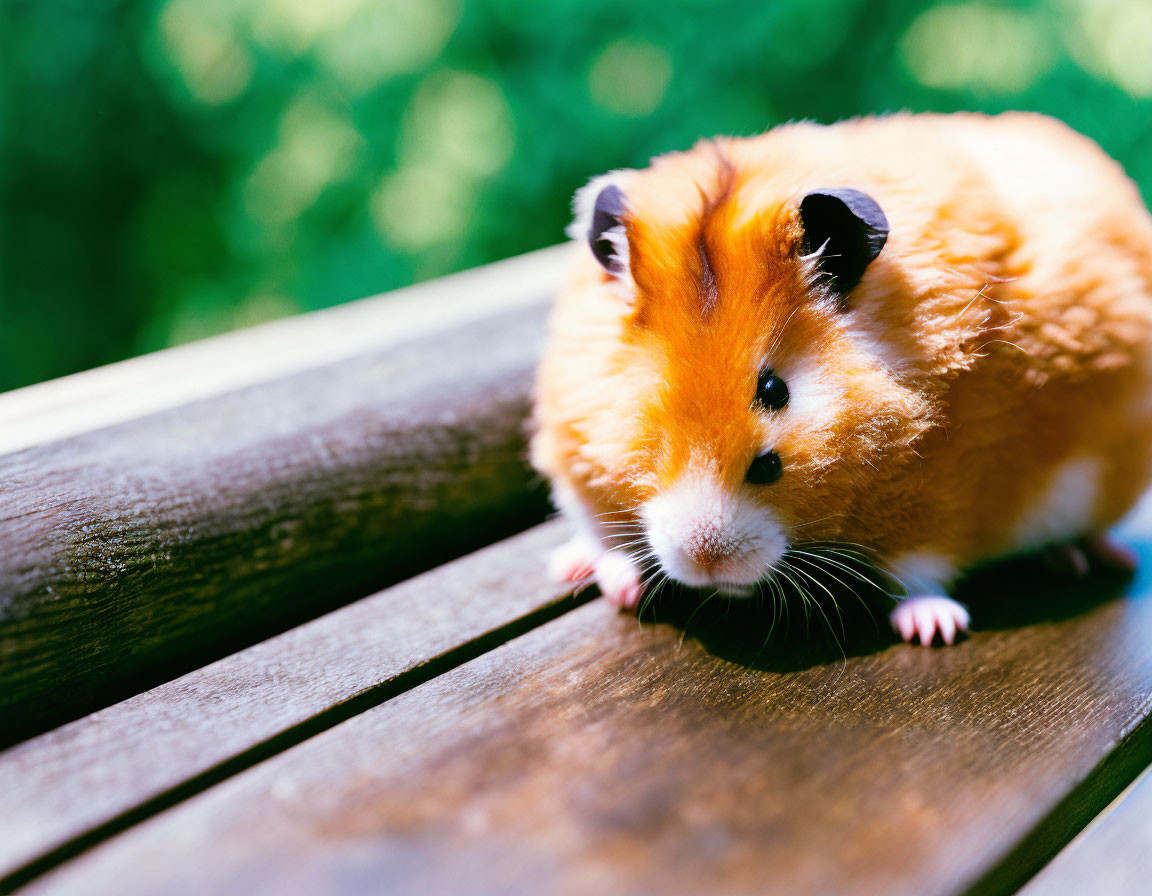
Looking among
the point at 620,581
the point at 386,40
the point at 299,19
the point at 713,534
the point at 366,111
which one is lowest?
the point at 620,581

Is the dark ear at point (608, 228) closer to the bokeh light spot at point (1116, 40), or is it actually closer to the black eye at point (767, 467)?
the black eye at point (767, 467)

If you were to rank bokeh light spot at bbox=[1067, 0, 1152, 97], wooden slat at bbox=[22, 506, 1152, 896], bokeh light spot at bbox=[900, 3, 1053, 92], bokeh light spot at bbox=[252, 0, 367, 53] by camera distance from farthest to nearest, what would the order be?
bokeh light spot at bbox=[252, 0, 367, 53], bokeh light spot at bbox=[900, 3, 1053, 92], bokeh light spot at bbox=[1067, 0, 1152, 97], wooden slat at bbox=[22, 506, 1152, 896]

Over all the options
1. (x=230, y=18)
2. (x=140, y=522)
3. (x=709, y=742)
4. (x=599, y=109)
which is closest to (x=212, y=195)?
(x=230, y=18)

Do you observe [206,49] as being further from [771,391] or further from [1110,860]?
[1110,860]

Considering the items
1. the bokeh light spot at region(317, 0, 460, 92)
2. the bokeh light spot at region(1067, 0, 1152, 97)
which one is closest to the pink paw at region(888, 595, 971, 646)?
the bokeh light spot at region(1067, 0, 1152, 97)

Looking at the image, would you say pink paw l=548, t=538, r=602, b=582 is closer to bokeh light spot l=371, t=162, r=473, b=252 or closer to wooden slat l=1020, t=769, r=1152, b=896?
wooden slat l=1020, t=769, r=1152, b=896

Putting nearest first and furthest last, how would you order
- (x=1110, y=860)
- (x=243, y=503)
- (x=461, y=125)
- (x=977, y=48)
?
(x=1110, y=860) → (x=243, y=503) → (x=977, y=48) → (x=461, y=125)

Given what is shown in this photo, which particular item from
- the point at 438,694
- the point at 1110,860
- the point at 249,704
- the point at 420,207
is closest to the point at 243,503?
the point at 249,704

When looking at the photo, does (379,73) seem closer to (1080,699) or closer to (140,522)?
(140,522)
